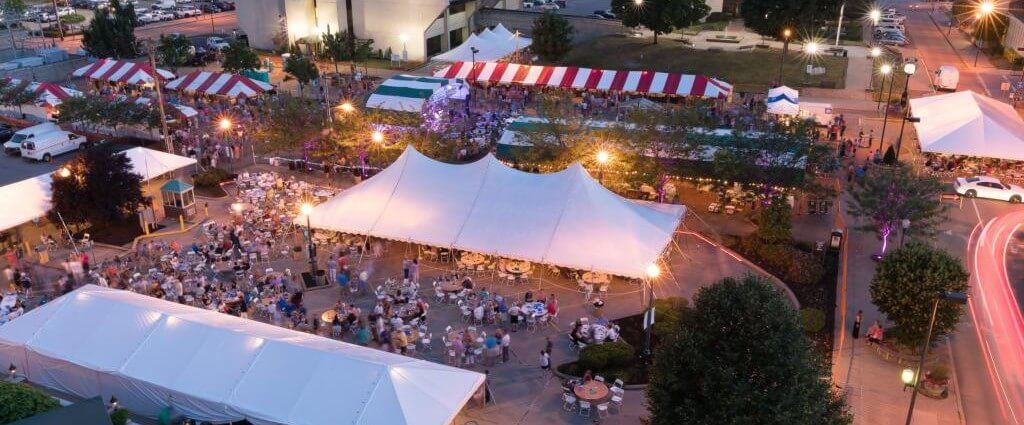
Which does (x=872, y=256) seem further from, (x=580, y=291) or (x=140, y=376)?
(x=140, y=376)

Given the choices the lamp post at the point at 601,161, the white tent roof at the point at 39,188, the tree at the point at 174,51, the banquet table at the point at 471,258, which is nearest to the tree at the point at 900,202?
the lamp post at the point at 601,161

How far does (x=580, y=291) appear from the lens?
2175cm

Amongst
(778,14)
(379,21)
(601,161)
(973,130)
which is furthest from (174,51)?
(973,130)

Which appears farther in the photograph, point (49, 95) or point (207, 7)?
point (207, 7)

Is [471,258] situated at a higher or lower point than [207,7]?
lower

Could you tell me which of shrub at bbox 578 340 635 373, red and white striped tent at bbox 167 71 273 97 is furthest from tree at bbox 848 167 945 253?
red and white striped tent at bbox 167 71 273 97

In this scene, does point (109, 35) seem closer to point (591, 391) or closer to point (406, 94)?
point (406, 94)

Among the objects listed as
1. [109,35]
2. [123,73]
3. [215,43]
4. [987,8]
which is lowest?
[123,73]

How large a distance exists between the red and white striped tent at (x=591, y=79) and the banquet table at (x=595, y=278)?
19216 millimetres

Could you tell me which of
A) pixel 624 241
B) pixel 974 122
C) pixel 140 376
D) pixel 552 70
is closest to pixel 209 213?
pixel 140 376

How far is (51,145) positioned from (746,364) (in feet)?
107

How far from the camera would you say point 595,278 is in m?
21.7

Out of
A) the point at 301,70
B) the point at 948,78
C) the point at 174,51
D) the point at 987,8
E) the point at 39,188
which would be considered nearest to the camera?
the point at 39,188

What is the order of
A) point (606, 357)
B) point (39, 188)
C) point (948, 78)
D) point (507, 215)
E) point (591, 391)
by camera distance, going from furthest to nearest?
point (948, 78), point (39, 188), point (507, 215), point (606, 357), point (591, 391)
